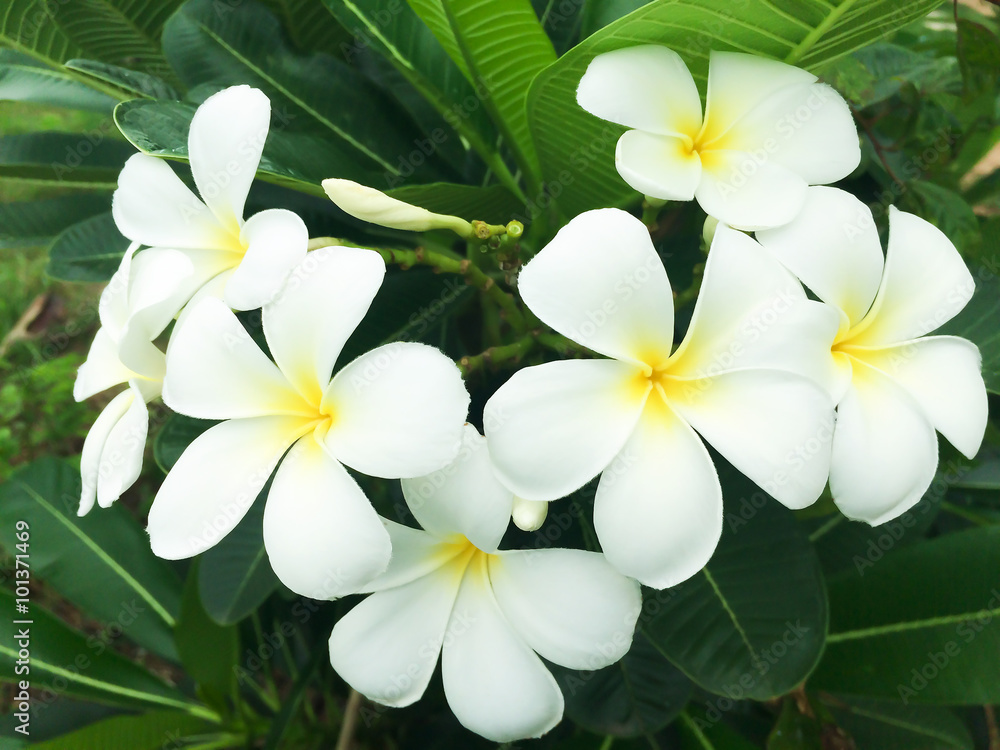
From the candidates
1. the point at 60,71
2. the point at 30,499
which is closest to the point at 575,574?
the point at 60,71

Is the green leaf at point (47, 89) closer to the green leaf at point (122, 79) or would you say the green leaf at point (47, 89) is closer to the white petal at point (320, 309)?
the green leaf at point (122, 79)

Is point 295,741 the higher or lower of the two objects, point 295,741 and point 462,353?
the lower

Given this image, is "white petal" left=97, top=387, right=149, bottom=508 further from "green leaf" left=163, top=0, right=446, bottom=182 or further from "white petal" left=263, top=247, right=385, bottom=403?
"green leaf" left=163, top=0, right=446, bottom=182

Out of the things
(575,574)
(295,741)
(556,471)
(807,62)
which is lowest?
(295,741)

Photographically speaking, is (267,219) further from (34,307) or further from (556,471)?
(34,307)

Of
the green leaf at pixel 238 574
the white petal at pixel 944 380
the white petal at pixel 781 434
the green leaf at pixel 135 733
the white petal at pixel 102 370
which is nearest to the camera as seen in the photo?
the white petal at pixel 781 434

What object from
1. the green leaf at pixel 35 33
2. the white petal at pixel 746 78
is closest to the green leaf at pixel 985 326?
the white petal at pixel 746 78
